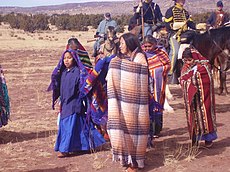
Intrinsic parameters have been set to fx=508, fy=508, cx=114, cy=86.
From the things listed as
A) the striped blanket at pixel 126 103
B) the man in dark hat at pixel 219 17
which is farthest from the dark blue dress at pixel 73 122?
the man in dark hat at pixel 219 17

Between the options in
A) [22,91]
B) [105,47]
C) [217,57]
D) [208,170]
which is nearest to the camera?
[208,170]

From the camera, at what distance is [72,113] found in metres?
7.04

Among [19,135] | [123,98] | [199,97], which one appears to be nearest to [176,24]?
[19,135]

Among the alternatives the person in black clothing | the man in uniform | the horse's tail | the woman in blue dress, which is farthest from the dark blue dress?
the person in black clothing

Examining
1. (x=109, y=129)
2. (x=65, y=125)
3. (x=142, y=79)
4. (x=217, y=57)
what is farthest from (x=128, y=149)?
(x=217, y=57)

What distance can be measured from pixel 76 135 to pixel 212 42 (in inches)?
192

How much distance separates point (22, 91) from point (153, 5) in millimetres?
4614

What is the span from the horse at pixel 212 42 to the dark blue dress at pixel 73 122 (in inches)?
181

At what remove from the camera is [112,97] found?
19.4 feet

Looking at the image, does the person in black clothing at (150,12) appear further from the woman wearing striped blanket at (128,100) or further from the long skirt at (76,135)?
the woman wearing striped blanket at (128,100)

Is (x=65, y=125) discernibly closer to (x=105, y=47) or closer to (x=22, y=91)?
(x=105, y=47)

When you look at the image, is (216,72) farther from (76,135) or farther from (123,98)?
(123,98)

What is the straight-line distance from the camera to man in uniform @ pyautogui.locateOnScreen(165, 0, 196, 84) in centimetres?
1124

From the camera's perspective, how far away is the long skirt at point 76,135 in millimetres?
7047
